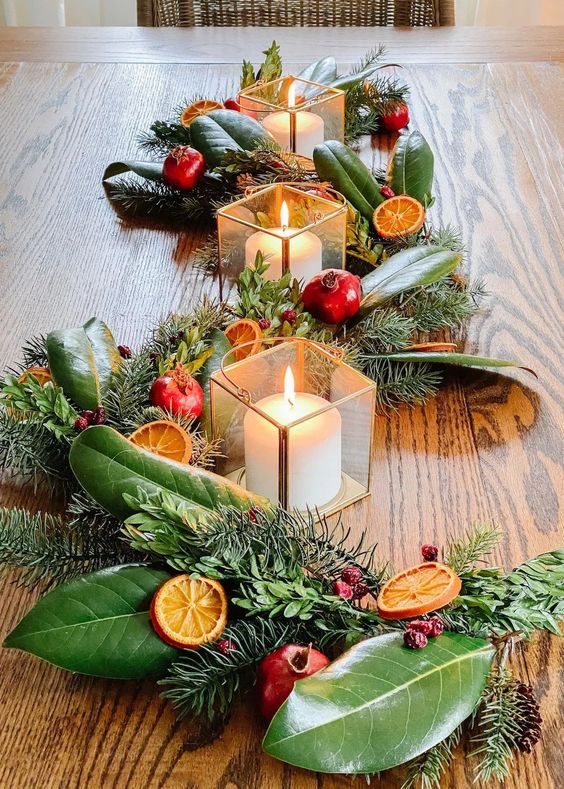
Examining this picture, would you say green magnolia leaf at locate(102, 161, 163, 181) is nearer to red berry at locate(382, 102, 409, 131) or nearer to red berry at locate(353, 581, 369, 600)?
red berry at locate(382, 102, 409, 131)

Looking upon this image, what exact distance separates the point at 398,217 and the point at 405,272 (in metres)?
0.15

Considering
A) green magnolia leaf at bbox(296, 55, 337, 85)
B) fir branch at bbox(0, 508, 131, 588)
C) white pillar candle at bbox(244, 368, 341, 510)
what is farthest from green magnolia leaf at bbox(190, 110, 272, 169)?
fir branch at bbox(0, 508, 131, 588)

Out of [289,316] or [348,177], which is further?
[348,177]

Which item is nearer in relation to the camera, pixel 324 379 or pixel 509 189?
pixel 324 379

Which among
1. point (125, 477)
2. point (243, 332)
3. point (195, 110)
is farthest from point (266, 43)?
point (125, 477)

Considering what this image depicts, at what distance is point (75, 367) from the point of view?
82 cm

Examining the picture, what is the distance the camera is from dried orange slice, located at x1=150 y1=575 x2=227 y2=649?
61 cm

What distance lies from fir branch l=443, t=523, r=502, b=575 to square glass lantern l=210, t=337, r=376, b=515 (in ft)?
0.35

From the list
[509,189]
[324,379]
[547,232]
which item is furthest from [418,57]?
[324,379]

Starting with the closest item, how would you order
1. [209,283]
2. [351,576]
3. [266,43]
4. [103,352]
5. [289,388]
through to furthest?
[351,576], [289,388], [103,352], [209,283], [266,43]

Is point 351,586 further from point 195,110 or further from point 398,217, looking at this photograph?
point 195,110

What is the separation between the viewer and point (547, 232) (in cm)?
124

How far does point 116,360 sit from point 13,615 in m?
0.26

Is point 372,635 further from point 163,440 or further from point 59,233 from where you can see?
point 59,233
